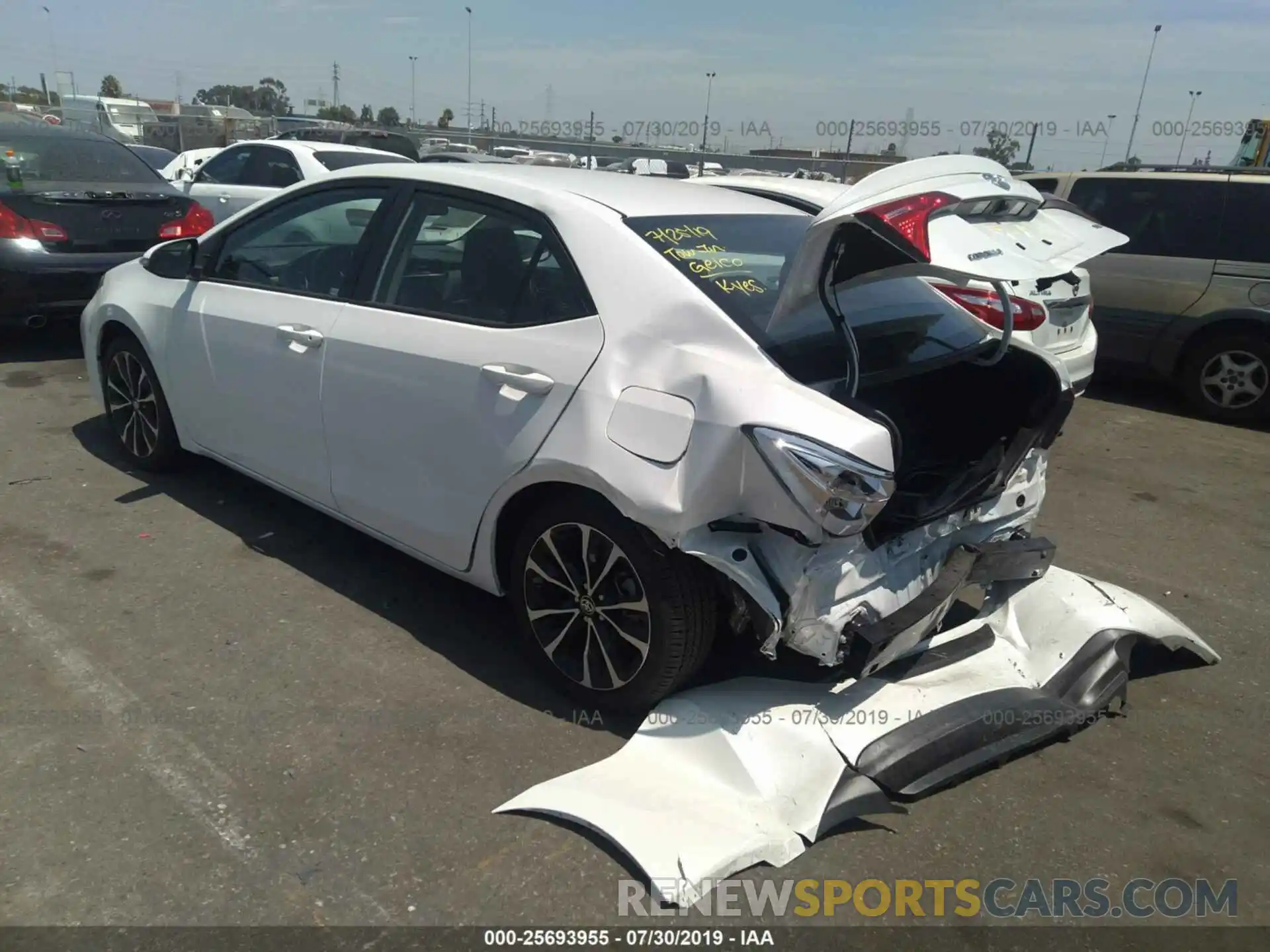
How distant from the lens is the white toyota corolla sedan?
2.70 meters

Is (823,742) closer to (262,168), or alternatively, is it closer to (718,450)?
(718,450)

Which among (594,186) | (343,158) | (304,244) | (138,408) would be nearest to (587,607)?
(594,186)

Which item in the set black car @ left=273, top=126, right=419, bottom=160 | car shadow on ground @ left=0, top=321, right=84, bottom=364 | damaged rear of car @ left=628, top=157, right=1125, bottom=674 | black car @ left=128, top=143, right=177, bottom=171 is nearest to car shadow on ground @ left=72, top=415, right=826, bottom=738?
damaged rear of car @ left=628, top=157, right=1125, bottom=674

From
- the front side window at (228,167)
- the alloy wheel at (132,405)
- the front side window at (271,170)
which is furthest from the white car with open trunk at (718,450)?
the front side window at (228,167)

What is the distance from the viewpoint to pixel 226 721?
3154 mm

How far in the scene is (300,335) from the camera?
12.7 feet

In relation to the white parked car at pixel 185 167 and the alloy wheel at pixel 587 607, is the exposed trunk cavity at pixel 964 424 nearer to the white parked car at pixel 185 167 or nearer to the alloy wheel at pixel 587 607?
the alloy wheel at pixel 587 607

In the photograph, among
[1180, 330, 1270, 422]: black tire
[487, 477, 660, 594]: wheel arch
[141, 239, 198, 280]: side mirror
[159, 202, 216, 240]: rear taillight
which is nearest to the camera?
[487, 477, 660, 594]: wheel arch

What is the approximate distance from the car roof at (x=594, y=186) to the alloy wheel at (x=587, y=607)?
114 centimetres

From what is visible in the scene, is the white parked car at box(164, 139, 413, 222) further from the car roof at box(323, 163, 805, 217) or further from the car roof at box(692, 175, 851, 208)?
the car roof at box(323, 163, 805, 217)

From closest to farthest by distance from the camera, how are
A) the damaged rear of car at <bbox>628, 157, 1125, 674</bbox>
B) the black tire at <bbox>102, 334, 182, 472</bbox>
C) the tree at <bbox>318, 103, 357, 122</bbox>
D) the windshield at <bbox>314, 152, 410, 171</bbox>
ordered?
the damaged rear of car at <bbox>628, 157, 1125, 674</bbox>, the black tire at <bbox>102, 334, 182, 472</bbox>, the windshield at <bbox>314, 152, 410, 171</bbox>, the tree at <bbox>318, 103, 357, 122</bbox>

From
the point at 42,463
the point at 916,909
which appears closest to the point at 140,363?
the point at 42,463

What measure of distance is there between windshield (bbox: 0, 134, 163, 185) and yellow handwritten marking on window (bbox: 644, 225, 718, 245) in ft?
20.5

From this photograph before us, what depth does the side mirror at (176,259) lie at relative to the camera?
179 inches
